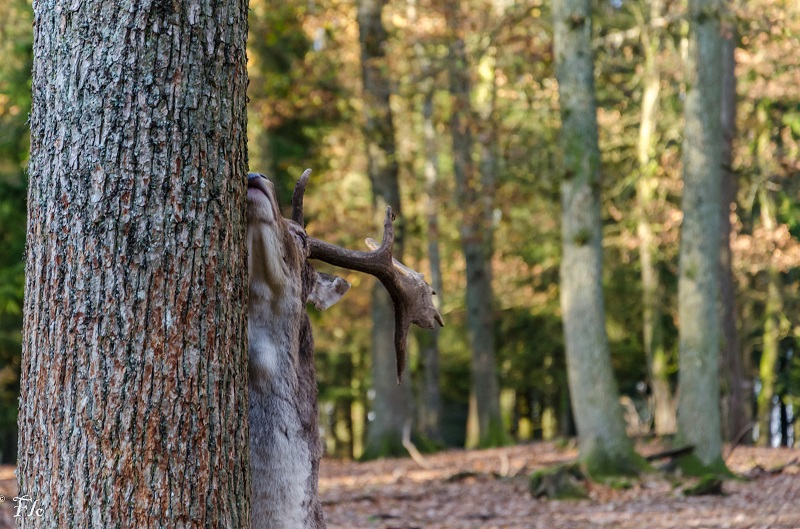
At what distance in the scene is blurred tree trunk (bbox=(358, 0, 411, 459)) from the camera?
55.9 ft

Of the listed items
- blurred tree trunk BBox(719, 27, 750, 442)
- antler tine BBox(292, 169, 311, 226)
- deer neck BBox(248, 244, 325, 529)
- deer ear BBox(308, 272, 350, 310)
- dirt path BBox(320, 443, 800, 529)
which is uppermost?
blurred tree trunk BBox(719, 27, 750, 442)

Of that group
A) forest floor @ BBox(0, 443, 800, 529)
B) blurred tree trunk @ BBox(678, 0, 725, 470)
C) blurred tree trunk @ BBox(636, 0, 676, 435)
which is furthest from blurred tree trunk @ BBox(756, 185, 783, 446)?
blurred tree trunk @ BBox(678, 0, 725, 470)

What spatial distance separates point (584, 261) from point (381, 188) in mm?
6363

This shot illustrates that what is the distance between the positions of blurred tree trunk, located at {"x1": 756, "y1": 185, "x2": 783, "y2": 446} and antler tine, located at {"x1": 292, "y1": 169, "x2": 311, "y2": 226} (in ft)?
59.1

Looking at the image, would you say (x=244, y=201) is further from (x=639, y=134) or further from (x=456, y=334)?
(x=456, y=334)

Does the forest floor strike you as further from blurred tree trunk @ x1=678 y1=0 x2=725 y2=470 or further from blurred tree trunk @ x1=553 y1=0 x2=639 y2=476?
blurred tree trunk @ x1=678 y1=0 x2=725 y2=470

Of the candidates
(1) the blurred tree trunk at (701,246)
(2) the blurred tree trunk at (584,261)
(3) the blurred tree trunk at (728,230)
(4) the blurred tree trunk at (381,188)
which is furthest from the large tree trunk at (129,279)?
(3) the blurred tree trunk at (728,230)

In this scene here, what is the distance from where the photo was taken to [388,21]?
70.3 ft

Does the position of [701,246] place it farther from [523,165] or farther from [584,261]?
[523,165]

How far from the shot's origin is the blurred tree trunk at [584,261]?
1166cm

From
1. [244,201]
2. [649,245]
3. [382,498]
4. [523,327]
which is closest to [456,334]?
[523,327]

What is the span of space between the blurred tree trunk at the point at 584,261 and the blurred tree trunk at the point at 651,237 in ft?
22.1

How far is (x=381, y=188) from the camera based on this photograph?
57.3 feet

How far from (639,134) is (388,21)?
606 cm
